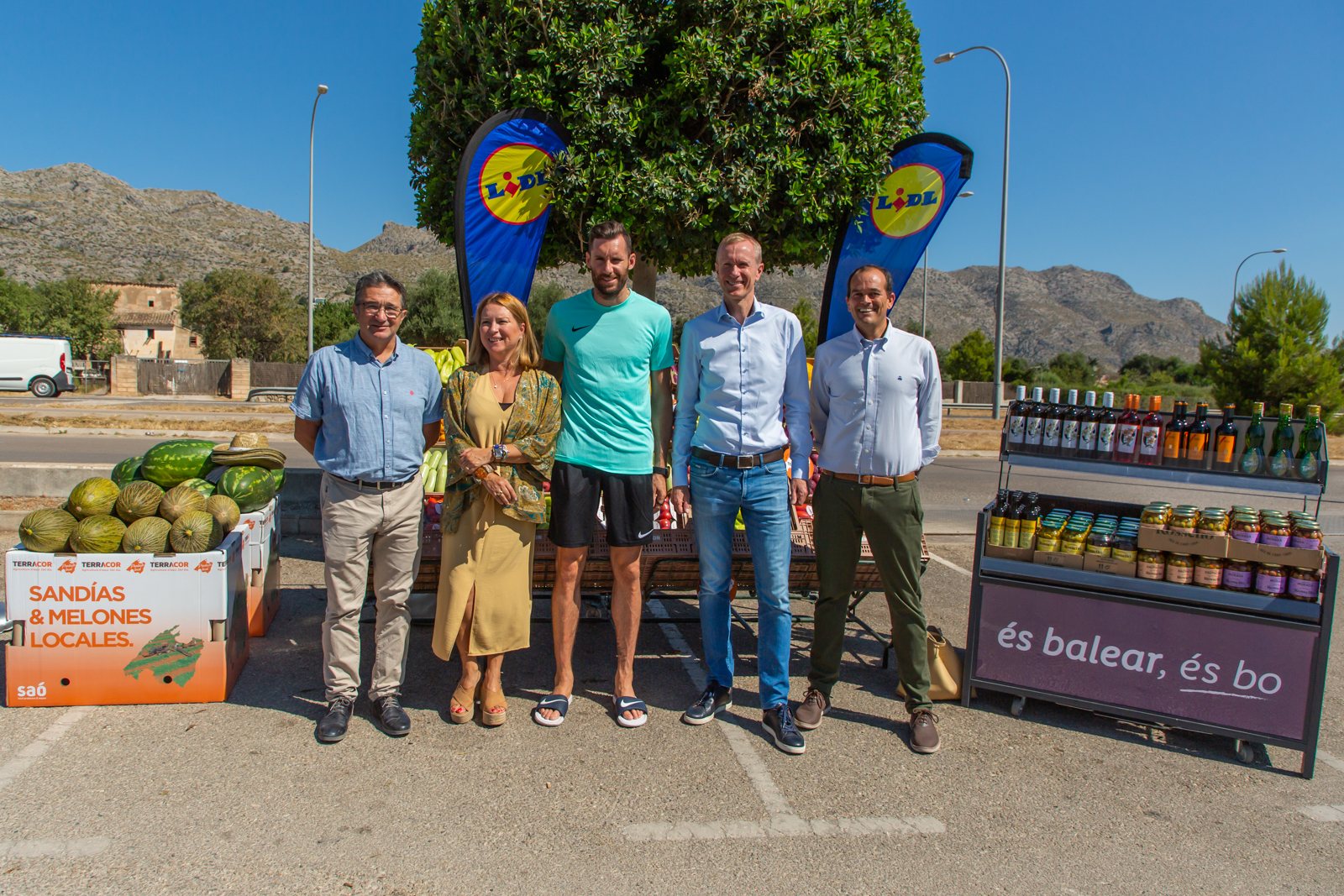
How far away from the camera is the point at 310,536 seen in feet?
25.0

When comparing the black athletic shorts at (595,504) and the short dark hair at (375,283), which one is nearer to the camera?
the short dark hair at (375,283)

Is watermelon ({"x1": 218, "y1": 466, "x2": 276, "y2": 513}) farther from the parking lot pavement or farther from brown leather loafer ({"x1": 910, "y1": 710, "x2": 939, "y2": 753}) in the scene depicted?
brown leather loafer ({"x1": 910, "y1": 710, "x2": 939, "y2": 753})

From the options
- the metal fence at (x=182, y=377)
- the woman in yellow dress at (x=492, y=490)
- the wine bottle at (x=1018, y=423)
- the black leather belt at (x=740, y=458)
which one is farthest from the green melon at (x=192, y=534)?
the metal fence at (x=182, y=377)

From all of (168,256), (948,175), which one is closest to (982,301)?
(168,256)

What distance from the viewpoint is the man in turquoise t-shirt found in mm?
3668

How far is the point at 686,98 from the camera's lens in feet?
18.6

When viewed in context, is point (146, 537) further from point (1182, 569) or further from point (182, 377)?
point (182, 377)

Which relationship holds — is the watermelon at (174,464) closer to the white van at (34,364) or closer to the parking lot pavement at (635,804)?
the parking lot pavement at (635,804)

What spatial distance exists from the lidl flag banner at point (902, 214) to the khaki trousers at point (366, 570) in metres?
3.57

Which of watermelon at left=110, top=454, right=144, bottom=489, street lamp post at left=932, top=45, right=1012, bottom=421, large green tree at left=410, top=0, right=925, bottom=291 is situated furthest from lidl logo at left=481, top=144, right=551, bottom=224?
street lamp post at left=932, top=45, right=1012, bottom=421

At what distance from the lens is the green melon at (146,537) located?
3.77 meters

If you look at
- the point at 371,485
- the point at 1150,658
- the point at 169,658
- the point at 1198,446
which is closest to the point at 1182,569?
the point at 1150,658

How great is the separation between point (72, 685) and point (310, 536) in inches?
157

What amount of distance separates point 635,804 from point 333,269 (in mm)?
90898
